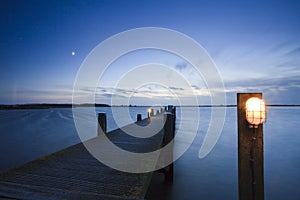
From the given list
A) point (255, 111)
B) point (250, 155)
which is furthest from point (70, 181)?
point (255, 111)

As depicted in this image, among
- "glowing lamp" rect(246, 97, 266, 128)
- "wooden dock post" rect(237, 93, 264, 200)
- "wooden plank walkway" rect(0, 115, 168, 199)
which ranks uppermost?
"glowing lamp" rect(246, 97, 266, 128)

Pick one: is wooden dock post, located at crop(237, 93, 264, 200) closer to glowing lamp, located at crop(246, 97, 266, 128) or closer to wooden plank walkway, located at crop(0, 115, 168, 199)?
glowing lamp, located at crop(246, 97, 266, 128)

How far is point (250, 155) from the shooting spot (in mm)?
2537

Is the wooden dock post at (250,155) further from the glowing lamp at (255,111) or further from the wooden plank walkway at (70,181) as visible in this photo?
the wooden plank walkway at (70,181)

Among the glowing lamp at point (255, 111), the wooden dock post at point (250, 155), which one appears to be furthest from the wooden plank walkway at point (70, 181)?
the glowing lamp at point (255, 111)

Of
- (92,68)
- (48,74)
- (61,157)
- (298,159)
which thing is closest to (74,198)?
(61,157)

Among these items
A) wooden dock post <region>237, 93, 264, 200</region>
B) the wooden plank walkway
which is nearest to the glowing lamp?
wooden dock post <region>237, 93, 264, 200</region>

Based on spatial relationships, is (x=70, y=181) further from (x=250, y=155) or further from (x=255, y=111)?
(x=255, y=111)

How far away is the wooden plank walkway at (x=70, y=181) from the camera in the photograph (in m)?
3.06

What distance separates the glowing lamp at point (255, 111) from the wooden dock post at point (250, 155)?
0.05 m

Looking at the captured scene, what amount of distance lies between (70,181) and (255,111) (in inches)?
142

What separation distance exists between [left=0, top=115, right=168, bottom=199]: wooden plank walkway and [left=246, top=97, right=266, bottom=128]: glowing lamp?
2.29m

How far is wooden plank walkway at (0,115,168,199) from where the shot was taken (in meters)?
3.06

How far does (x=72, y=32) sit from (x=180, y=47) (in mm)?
10808
